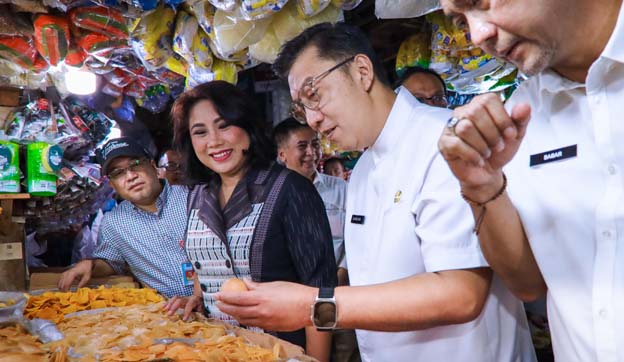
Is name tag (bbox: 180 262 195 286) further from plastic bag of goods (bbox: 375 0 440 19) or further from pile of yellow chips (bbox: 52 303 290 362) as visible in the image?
plastic bag of goods (bbox: 375 0 440 19)

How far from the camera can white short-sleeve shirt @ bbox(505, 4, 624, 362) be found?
890 millimetres

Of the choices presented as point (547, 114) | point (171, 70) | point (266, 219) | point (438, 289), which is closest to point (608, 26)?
point (547, 114)

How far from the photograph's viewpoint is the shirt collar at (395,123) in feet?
4.76

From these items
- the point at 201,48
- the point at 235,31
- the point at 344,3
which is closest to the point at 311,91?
the point at 344,3

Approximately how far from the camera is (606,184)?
2.96 feet

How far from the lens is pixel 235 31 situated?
2.14 metres

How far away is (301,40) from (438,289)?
0.92 m

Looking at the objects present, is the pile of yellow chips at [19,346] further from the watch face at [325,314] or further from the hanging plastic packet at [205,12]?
the hanging plastic packet at [205,12]

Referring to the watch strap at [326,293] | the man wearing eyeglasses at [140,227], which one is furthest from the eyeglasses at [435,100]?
the watch strap at [326,293]

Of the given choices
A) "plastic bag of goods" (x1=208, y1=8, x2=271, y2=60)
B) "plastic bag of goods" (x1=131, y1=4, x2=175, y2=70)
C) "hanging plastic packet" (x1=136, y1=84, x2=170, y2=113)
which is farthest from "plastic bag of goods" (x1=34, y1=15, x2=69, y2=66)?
"hanging plastic packet" (x1=136, y1=84, x2=170, y2=113)

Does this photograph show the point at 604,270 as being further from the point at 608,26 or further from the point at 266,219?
the point at 266,219

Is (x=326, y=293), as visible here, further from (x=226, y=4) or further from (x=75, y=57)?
(x=75, y=57)

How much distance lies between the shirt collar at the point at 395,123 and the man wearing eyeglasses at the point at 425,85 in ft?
3.75

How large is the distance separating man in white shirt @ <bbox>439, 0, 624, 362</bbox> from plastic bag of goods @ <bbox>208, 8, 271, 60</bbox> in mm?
1332
